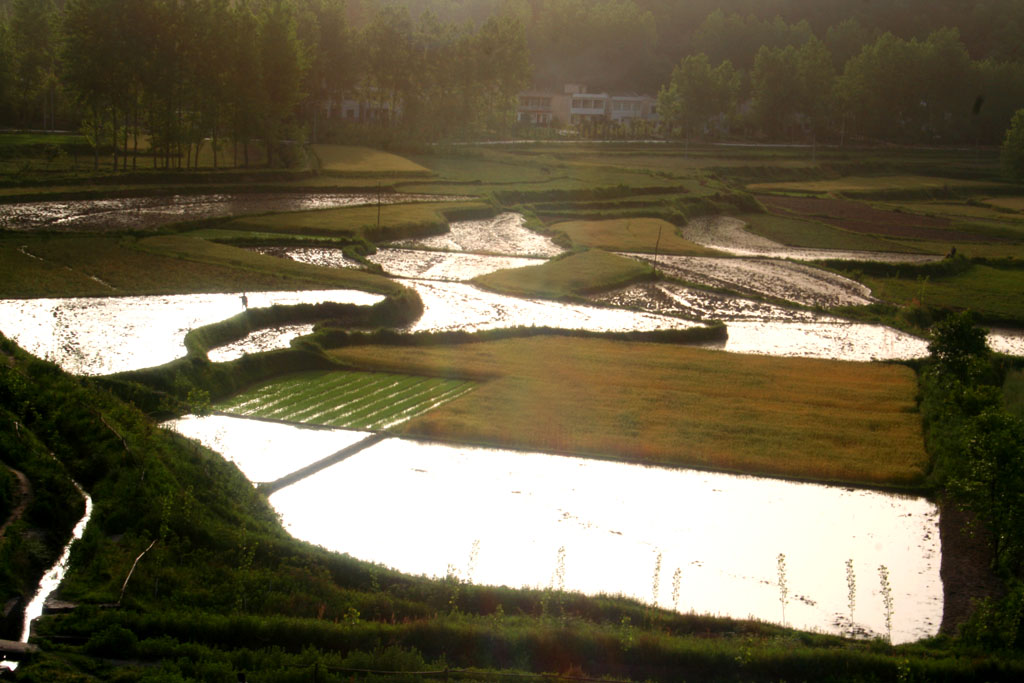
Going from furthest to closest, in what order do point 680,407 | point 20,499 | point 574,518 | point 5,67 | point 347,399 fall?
point 5,67, point 680,407, point 347,399, point 574,518, point 20,499

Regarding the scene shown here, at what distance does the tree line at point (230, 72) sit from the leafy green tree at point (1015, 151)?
3342 centimetres

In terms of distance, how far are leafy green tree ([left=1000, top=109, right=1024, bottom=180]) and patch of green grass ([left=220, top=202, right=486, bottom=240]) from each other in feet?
134

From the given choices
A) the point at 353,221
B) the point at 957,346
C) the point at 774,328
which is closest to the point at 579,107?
the point at 353,221

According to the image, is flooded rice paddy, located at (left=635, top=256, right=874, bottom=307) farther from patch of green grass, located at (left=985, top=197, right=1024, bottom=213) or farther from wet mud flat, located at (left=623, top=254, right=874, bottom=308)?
patch of green grass, located at (left=985, top=197, right=1024, bottom=213)

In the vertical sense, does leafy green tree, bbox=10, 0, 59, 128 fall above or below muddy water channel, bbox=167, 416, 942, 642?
above

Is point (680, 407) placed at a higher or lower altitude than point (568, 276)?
lower

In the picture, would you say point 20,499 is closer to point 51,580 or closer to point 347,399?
point 51,580

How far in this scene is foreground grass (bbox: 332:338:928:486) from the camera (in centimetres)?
1509

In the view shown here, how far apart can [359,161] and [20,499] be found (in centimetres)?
4493

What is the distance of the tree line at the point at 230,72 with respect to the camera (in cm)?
4144

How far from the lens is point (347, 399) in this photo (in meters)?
17.3

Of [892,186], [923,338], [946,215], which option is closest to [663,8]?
[892,186]

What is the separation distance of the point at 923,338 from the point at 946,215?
98.5ft

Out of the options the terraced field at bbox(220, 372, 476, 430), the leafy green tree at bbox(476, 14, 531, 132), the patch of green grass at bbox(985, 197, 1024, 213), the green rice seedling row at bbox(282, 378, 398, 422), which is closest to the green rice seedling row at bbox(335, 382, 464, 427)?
the terraced field at bbox(220, 372, 476, 430)
